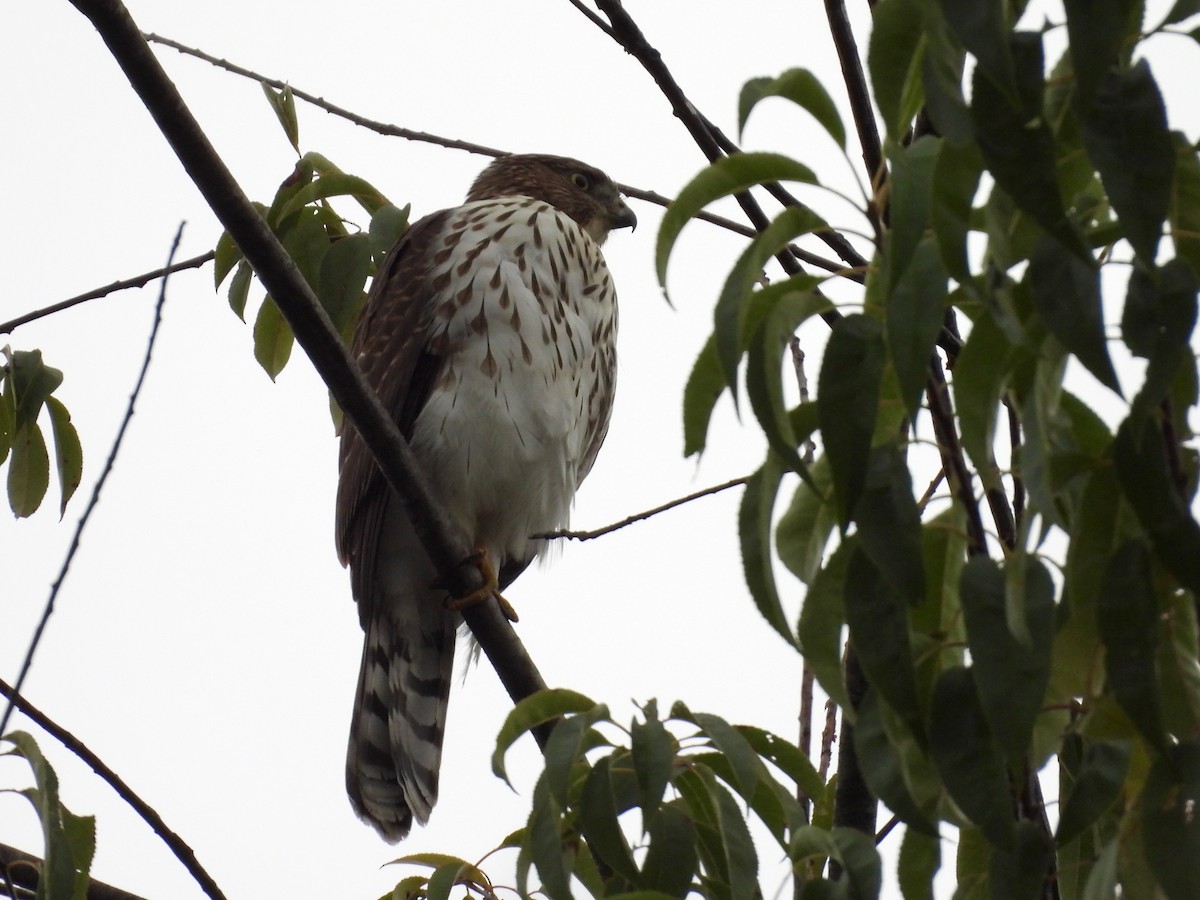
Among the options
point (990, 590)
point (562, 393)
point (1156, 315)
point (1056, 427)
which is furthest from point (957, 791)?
point (562, 393)

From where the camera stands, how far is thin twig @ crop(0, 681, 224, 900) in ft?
8.56

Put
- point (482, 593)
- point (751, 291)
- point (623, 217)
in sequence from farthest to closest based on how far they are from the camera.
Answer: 1. point (623, 217)
2. point (482, 593)
3. point (751, 291)

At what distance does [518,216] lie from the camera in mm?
5023

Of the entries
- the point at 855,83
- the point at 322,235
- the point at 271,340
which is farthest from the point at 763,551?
the point at 271,340

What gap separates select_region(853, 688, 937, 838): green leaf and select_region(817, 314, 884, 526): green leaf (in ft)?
0.94

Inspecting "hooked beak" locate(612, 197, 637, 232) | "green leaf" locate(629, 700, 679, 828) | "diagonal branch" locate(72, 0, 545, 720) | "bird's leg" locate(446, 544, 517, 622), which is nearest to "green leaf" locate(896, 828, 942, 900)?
"green leaf" locate(629, 700, 679, 828)

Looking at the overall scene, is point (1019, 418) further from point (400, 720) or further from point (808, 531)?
point (400, 720)

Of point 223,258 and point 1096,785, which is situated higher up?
point 223,258

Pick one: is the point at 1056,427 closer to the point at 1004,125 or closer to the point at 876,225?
the point at 876,225

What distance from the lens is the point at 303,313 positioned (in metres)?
2.81

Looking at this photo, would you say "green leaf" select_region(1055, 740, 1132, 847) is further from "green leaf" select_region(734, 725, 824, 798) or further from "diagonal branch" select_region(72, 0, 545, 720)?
"diagonal branch" select_region(72, 0, 545, 720)

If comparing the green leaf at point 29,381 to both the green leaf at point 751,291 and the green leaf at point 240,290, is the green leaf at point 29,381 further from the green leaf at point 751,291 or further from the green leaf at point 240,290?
the green leaf at point 751,291

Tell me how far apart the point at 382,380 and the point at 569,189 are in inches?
62.4

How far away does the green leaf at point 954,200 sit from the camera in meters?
1.23
